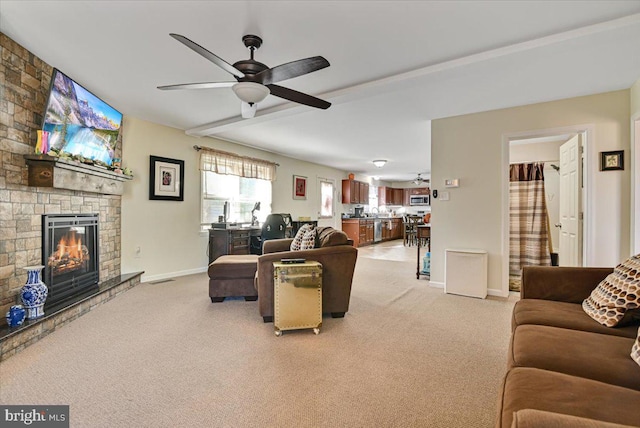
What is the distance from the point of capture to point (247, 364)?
6.64 feet

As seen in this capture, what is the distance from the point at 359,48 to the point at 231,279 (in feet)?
8.82

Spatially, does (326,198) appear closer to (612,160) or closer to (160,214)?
(160,214)

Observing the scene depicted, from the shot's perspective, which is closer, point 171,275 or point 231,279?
point 231,279

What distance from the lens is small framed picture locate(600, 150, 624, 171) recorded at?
10.0 ft

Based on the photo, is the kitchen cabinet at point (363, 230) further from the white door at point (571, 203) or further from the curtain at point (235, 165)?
the white door at point (571, 203)

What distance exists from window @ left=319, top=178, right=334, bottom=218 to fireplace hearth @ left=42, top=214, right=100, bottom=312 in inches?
215

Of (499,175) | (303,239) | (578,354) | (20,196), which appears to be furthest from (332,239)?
(20,196)

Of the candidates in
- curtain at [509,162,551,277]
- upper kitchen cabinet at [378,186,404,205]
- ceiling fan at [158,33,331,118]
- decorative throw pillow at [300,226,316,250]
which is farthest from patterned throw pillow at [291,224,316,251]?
upper kitchen cabinet at [378,186,404,205]

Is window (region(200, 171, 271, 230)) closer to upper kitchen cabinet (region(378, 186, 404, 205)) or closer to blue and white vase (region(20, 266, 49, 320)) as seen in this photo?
blue and white vase (region(20, 266, 49, 320))

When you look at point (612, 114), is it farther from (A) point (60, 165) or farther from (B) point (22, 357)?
(B) point (22, 357)

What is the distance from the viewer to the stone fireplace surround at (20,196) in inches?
91.3

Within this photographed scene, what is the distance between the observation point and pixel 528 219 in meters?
4.78

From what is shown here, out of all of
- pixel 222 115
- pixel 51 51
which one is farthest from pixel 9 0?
pixel 222 115

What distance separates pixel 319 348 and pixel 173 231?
348 centimetres
